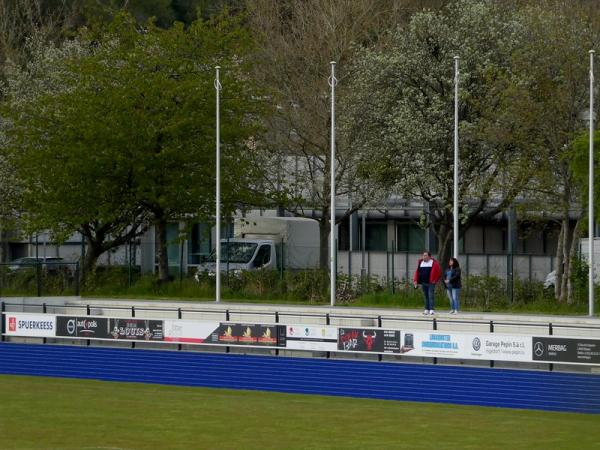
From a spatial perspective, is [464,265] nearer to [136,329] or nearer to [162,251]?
[162,251]

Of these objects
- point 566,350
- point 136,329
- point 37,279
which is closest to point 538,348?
point 566,350

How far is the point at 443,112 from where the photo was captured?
44.8 meters

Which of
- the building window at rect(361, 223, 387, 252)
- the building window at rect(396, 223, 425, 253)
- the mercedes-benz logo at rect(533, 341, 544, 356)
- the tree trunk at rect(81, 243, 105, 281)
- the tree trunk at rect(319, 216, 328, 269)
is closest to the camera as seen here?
the mercedes-benz logo at rect(533, 341, 544, 356)

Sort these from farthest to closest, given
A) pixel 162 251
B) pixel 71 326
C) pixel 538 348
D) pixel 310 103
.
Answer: pixel 310 103
pixel 162 251
pixel 71 326
pixel 538 348

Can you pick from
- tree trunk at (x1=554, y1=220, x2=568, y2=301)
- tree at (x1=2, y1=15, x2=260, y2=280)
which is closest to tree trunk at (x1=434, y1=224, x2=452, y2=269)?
tree trunk at (x1=554, y1=220, x2=568, y2=301)

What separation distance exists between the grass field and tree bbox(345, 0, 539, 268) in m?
17.9

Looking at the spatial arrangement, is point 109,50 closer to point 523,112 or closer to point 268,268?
point 268,268

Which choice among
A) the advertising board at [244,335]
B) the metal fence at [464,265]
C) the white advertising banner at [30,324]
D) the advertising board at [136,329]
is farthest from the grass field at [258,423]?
the metal fence at [464,265]

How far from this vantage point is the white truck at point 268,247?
49.3m

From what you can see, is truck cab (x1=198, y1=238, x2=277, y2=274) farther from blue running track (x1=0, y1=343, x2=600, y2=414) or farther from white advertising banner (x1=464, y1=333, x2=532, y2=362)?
white advertising banner (x1=464, y1=333, x2=532, y2=362)

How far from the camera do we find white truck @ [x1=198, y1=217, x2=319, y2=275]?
49344mm

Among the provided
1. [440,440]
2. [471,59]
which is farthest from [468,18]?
[440,440]

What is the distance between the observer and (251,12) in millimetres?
57250

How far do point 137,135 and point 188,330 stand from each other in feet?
56.3
